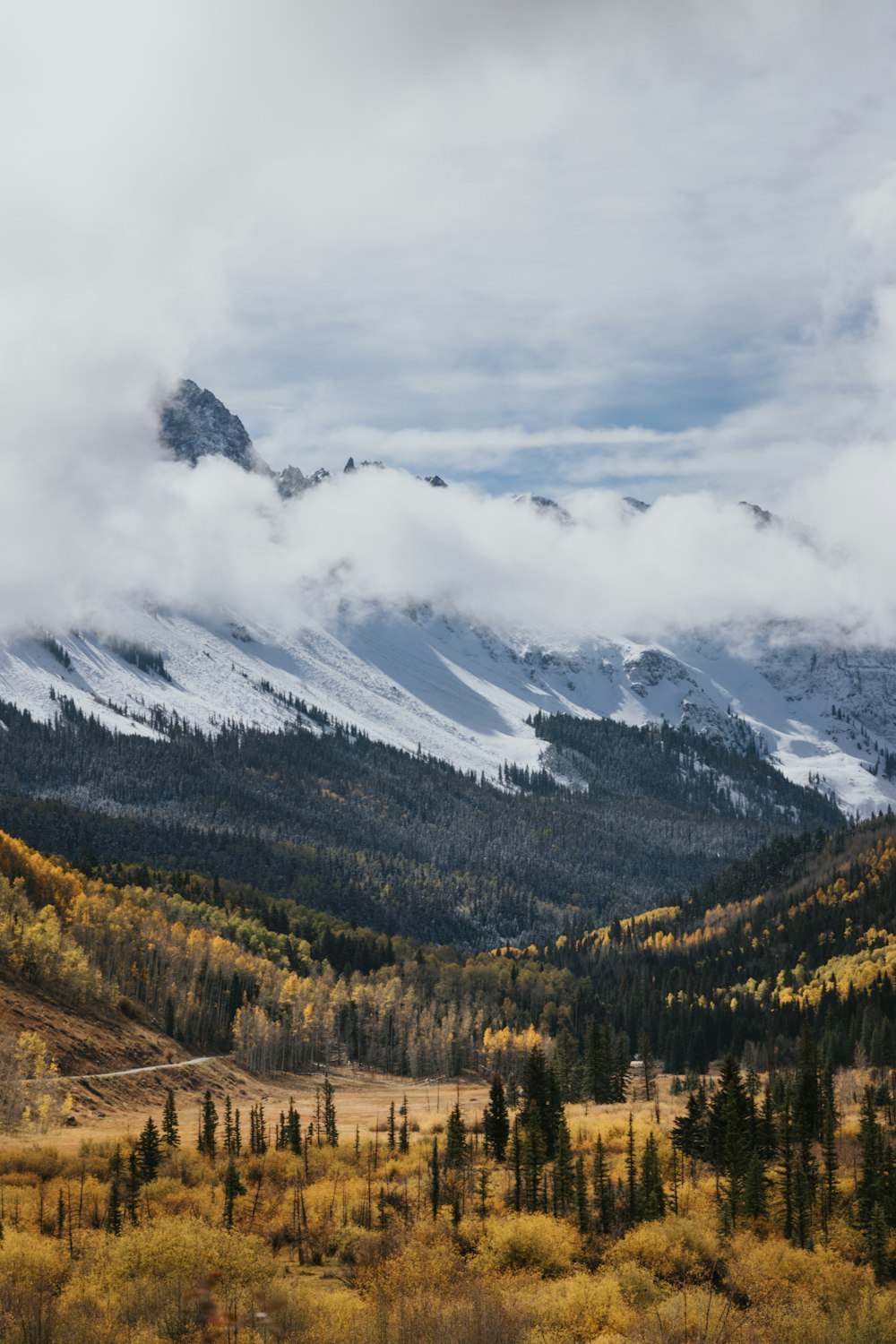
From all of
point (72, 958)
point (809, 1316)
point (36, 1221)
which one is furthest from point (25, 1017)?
point (809, 1316)

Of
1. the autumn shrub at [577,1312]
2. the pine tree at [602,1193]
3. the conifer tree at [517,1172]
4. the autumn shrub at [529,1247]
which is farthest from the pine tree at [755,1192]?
the autumn shrub at [577,1312]

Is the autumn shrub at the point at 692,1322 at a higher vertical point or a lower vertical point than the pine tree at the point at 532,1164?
lower

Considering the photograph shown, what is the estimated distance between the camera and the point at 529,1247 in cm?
8225

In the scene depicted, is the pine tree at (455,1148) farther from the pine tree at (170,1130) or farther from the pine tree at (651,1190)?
the pine tree at (170,1130)

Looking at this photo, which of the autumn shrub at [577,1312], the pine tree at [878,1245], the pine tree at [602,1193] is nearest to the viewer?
the autumn shrub at [577,1312]

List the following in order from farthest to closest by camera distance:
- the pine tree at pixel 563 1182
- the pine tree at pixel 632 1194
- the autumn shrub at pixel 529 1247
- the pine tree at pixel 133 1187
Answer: the pine tree at pixel 563 1182, the pine tree at pixel 632 1194, the pine tree at pixel 133 1187, the autumn shrub at pixel 529 1247

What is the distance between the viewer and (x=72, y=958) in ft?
476

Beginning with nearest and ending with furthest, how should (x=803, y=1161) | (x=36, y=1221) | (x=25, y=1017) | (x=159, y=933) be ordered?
(x=36, y=1221) → (x=803, y=1161) → (x=25, y=1017) → (x=159, y=933)

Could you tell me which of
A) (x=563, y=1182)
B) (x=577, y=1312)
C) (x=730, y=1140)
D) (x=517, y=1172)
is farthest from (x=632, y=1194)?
(x=577, y=1312)

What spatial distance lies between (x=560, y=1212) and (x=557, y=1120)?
17258mm

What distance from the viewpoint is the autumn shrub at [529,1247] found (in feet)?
265

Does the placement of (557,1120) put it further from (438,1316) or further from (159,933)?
(159,933)

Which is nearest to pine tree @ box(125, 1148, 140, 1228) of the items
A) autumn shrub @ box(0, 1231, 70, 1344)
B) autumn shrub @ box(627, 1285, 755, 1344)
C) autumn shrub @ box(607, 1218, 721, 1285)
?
autumn shrub @ box(0, 1231, 70, 1344)

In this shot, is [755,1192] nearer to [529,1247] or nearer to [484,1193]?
[484,1193]
